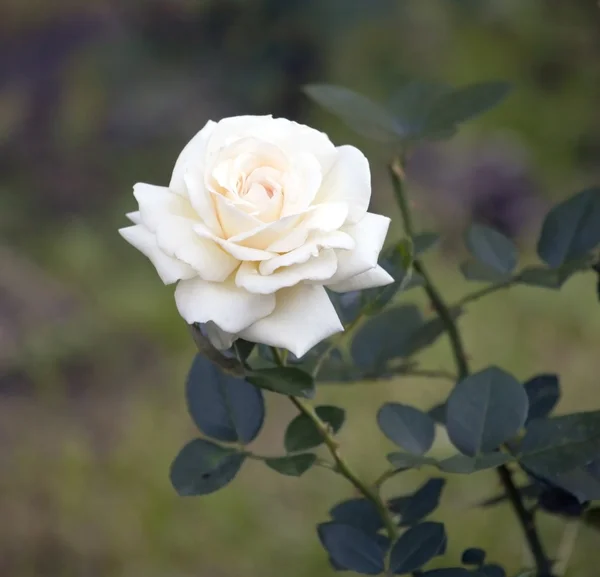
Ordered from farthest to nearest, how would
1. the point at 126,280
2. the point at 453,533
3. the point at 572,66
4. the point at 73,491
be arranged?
the point at 572,66
the point at 126,280
the point at 73,491
the point at 453,533

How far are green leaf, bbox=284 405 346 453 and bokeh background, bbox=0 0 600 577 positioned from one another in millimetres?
374

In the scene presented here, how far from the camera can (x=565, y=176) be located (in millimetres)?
1413

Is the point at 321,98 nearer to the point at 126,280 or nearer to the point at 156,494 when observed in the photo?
the point at 156,494

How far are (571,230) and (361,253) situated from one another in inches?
8.0

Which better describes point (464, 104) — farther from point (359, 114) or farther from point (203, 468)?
point (203, 468)

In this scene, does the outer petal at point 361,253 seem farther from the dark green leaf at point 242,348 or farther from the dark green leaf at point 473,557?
the dark green leaf at point 473,557

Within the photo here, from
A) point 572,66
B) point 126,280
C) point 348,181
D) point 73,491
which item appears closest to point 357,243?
point 348,181

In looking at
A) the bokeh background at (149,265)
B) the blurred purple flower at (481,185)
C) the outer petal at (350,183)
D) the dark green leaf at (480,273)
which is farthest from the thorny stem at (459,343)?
the blurred purple flower at (481,185)

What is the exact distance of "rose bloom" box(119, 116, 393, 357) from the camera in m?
0.26

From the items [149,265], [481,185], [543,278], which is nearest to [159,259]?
[543,278]

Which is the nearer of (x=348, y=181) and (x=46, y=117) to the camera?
(x=348, y=181)

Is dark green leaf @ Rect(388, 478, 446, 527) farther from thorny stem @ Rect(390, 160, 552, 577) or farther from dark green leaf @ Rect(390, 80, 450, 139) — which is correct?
dark green leaf @ Rect(390, 80, 450, 139)

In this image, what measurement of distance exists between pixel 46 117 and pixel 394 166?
4.65ft

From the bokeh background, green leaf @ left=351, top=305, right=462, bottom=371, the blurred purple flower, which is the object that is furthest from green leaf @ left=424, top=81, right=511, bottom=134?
the blurred purple flower
